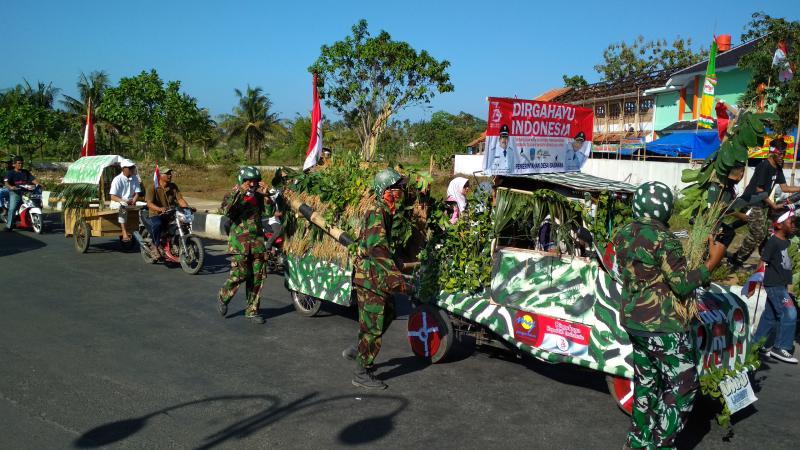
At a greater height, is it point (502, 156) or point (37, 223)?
point (502, 156)

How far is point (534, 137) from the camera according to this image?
804 centimetres

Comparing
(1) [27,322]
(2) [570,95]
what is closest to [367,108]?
(2) [570,95]

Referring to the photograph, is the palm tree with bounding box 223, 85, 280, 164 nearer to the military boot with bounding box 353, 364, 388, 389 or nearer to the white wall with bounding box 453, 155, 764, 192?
the white wall with bounding box 453, 155, 764, 192

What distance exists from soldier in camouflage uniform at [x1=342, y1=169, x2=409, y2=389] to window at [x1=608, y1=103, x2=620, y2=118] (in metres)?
34.6

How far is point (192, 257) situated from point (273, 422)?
5.90 meters

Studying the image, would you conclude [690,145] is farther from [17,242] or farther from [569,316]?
[17,242]

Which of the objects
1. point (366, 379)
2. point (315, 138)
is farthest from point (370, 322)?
point (315, 138)

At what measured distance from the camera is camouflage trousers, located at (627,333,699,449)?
3.92m

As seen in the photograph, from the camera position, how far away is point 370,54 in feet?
90.4

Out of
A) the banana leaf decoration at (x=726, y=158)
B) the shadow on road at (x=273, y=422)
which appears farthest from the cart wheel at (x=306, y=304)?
the banana leaf decoration at (x=726, y=158)

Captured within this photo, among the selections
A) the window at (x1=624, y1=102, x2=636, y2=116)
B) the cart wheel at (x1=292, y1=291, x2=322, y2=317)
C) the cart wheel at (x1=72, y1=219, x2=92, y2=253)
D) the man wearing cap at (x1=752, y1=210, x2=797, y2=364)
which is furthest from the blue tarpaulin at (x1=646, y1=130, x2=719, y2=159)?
the cart wheel at (x1=72, y1=219, x2=92, y2=253)

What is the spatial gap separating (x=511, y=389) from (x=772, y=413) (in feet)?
6.68

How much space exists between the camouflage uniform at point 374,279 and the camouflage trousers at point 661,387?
6.55ft

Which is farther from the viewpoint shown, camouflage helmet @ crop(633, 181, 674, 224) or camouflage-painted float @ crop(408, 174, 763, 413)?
camouflage-painted float @ crop(408, 174, 763, 413)
